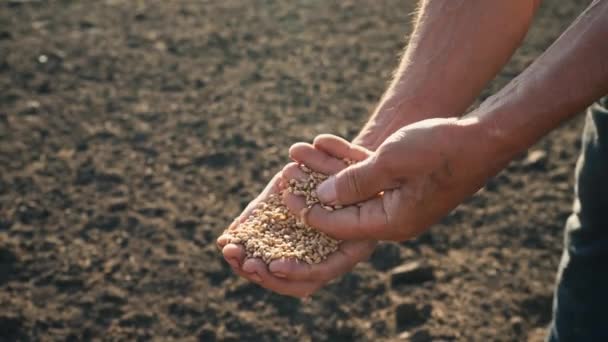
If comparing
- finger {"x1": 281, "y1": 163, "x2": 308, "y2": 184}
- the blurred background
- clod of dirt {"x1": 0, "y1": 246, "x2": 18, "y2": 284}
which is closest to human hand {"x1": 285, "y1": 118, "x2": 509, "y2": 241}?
finger {"x1": 281, "y1": 163, "x2": 308, "y2": 184}

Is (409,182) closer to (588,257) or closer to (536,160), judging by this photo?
(588,257)

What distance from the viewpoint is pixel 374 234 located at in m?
1.79

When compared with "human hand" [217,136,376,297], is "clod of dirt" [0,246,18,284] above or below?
below

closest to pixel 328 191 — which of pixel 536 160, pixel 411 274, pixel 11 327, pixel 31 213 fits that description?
pixel 411 274

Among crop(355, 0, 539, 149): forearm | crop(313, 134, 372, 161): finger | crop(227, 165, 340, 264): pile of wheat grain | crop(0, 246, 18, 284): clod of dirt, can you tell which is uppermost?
crop(355, 0, 539, 149): forearm

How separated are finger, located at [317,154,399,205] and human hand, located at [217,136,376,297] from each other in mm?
135

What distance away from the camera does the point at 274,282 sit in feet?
6.10

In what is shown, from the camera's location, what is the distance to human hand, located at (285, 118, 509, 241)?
5.17 feet

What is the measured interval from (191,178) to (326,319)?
3.34ft

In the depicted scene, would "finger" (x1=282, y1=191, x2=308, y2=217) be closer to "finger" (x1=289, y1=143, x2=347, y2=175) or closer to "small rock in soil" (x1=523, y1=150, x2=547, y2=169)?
"finger" (x1=289, y1=143, x2=347, y2=175)

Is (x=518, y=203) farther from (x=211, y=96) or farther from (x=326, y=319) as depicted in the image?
(x=211, y=96)

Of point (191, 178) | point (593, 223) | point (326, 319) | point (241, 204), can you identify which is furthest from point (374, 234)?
point (191, 178)

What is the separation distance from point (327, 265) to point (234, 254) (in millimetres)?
248

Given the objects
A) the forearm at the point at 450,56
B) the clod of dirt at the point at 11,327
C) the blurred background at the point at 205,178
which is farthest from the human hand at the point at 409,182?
the clod of dirt at the point at 11,327
